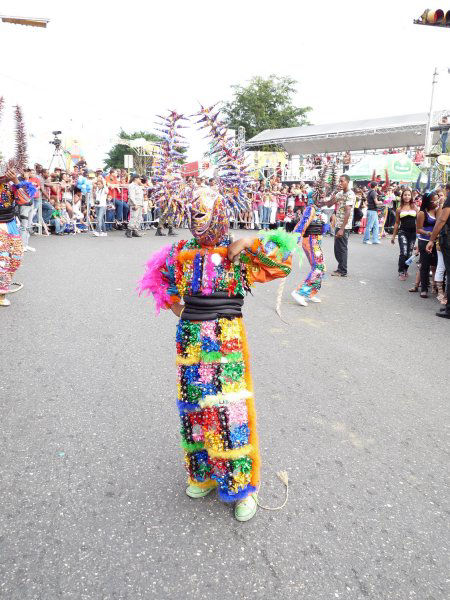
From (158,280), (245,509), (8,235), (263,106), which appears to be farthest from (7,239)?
(263,106)

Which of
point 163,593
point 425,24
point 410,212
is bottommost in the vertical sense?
point 163,593

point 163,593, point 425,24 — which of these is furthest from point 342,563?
point 425,24

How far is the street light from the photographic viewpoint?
7714 mm

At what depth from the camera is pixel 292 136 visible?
32438 millimetres

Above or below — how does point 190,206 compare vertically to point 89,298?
above

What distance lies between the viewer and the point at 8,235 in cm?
641

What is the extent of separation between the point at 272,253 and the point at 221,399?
29.9 inches

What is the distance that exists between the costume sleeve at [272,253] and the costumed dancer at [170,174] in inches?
16.8

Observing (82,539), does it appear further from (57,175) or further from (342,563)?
(57,175)

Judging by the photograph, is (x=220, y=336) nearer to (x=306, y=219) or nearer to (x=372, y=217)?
(x=306, y=219)

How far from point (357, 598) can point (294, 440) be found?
1270 millimetres

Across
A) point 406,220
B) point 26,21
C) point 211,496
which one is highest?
point 26,21

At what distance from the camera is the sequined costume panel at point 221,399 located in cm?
236

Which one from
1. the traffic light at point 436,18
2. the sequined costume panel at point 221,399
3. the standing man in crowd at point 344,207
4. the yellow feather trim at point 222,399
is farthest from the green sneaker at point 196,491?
the traffic light at point 436,18
